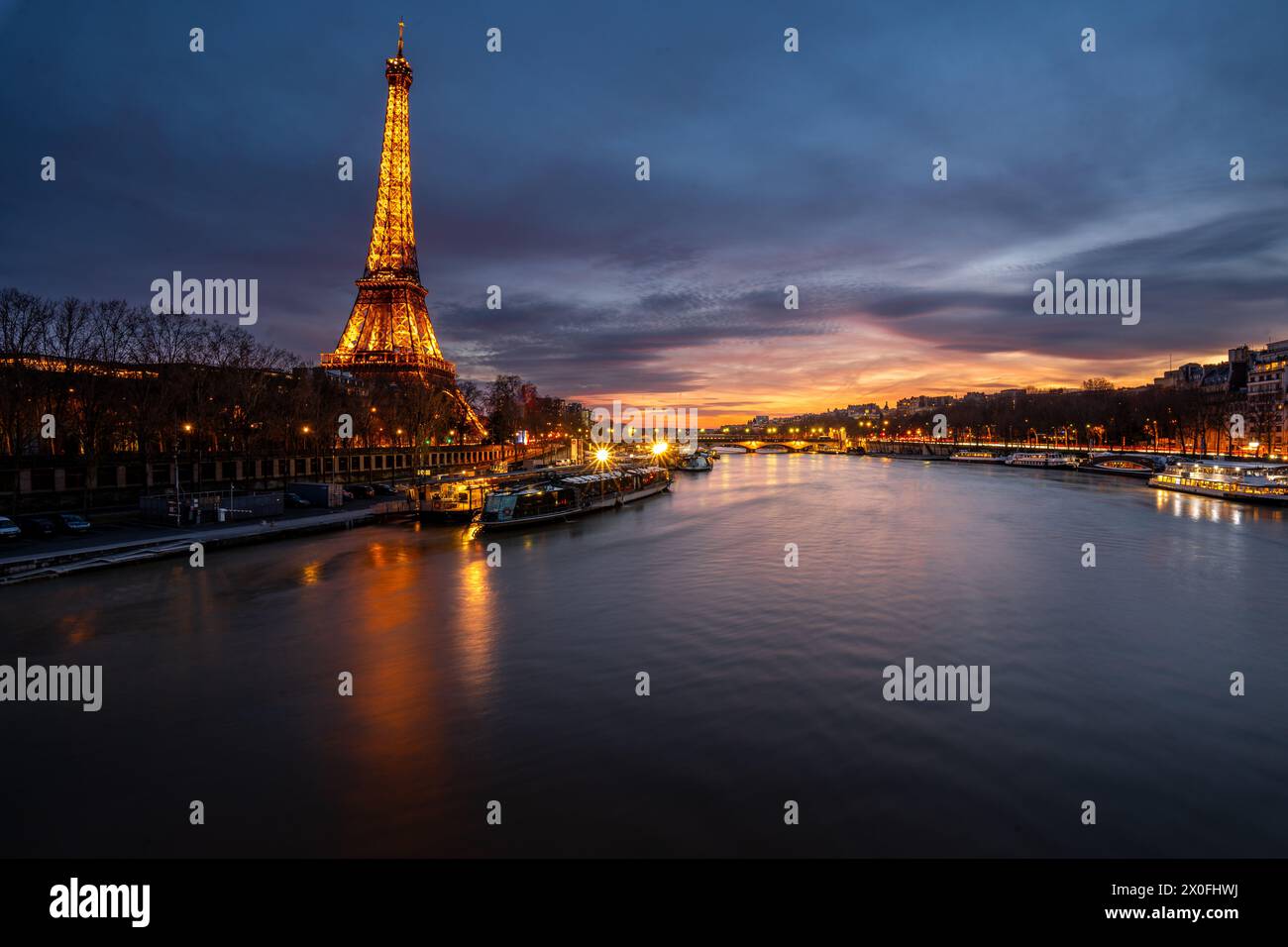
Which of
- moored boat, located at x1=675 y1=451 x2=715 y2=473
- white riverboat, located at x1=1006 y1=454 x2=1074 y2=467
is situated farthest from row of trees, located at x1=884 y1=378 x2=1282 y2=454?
moored boat, located at x1=675 y1=451 x2=715 y2=473

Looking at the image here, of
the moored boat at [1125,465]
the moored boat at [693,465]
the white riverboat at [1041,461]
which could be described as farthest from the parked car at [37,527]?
the white riverboat at [1041,461]

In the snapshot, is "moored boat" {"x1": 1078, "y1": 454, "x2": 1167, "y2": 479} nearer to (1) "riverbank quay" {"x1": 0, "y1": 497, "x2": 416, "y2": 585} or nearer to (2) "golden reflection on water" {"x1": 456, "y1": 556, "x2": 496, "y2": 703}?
(2) "golden reflection on water" {"x1": 456, "y1": 556, "x2": 496, "y2": 703}

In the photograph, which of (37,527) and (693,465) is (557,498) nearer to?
(37,527)

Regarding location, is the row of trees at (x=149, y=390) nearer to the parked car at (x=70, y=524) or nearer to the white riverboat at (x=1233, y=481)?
the parked car at (x=70, y=524)

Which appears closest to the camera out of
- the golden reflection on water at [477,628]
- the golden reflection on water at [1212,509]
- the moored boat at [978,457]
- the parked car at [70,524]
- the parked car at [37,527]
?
the golden reflection on water at [477,628]
